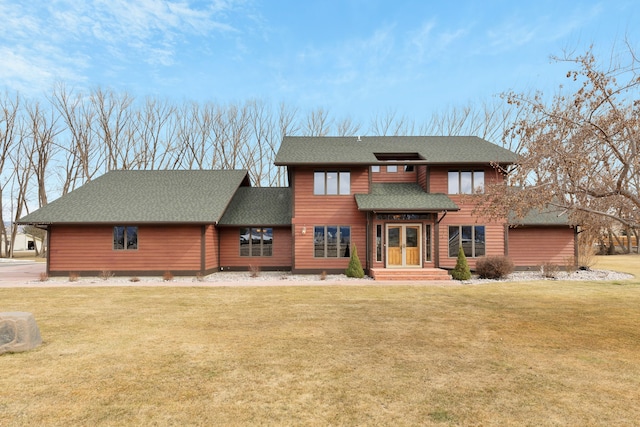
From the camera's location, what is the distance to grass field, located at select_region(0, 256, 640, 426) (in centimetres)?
432

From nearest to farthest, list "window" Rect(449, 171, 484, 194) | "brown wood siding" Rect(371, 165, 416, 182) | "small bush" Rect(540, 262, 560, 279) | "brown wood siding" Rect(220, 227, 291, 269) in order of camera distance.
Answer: "small bush" Rect(540, 262, 560, 279), "window" Rect(449, 171, 484, 194), "brown wood siding" Rect(220, 227, 291, 269), "brown wood siding" Rect(371, 165, 416, 182)

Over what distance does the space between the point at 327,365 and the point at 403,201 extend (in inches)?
543

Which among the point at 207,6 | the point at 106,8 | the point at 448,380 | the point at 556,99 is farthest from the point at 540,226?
the point at 106,8

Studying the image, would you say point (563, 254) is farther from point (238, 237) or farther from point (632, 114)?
point (238, 237)

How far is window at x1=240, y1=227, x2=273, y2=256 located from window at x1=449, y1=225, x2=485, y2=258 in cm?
976

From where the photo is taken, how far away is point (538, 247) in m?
21.1

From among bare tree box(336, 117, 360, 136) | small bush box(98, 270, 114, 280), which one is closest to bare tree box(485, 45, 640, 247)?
small bush box(98, 270, 114, 280)

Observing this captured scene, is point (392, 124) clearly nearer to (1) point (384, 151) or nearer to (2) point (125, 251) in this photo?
(1) point (384, 151)

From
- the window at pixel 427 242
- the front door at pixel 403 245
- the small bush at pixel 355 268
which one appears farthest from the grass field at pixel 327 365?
the window at pixel 427 242

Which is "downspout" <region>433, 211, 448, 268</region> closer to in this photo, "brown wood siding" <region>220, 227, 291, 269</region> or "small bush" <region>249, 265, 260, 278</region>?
"brown wood siding" <region>220, 227, 291, 269</region>

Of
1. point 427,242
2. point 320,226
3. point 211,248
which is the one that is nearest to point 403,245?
point 427,242

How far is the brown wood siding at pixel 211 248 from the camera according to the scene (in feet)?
62.8

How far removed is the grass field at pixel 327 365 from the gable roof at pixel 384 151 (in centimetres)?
934

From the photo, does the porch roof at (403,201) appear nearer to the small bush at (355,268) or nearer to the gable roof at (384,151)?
the gable roof at (384,151)
